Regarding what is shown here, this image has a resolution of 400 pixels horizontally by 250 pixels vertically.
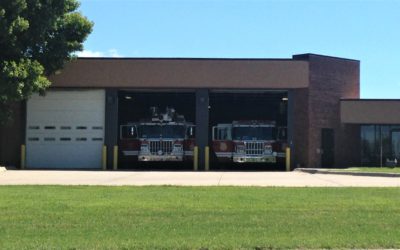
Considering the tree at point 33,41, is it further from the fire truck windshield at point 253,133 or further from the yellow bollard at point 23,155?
the fire truck windshield at point 253,133

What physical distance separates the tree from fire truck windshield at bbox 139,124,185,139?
19.4 ft

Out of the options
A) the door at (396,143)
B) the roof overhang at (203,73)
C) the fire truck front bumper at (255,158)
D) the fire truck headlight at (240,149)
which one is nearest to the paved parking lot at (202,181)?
the fire truck front bumper at (255,158)

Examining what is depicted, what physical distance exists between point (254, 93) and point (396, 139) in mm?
8864

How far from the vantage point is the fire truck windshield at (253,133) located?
3266 cm

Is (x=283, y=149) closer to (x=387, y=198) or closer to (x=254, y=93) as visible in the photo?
(x=254, y=93)

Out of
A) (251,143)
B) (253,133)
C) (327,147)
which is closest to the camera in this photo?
(251,143)

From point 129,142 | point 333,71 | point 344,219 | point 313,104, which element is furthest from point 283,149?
point 344,219

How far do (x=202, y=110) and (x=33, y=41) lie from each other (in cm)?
991

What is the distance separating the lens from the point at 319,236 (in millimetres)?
8617

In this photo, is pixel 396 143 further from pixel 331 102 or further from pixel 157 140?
pixel 157 140

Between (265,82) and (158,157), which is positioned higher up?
(265,82)

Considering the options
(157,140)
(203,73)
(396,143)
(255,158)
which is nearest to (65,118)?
(157,140)

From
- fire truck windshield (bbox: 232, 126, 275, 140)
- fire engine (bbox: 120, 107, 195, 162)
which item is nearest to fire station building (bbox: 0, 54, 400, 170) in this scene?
fire engine (bbox: 120, 107, 195, 162)

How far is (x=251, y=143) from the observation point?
32625mm
